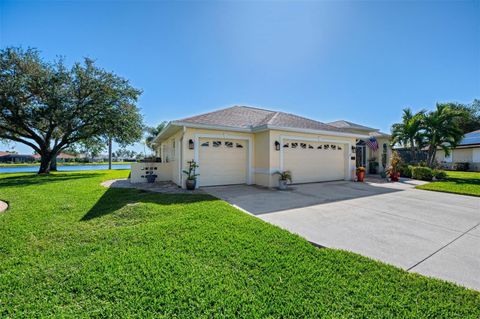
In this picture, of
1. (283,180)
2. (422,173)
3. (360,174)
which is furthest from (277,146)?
(422,173)

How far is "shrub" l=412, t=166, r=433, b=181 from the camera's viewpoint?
12562mm

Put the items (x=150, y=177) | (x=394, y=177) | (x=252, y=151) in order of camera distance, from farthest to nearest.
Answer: (x=394, y=177), (x=150, y=177), (x=252, y=151)

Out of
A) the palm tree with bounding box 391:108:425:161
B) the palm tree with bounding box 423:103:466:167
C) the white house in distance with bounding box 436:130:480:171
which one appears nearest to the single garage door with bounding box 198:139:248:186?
the palm tree with bounding box 391:108:425:161

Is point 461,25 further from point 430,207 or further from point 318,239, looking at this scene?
point 318,239

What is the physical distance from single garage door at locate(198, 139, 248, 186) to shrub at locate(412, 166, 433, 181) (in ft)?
A: 37.9

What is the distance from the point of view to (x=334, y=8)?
8.31m

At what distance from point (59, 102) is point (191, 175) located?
15.3 m

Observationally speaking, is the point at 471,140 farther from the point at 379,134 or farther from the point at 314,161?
the point at 314,161

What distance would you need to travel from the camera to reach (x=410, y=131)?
1577 centimetres

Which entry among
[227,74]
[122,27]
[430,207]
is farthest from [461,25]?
[122,27]

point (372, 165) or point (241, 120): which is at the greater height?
point (241, 120)

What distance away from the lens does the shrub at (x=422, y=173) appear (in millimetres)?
12562

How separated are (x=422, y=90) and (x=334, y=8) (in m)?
12.4

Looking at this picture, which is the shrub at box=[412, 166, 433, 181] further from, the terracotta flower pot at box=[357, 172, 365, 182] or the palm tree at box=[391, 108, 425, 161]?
the terracotta flower pot at box=[357, 172, 365, 182]
